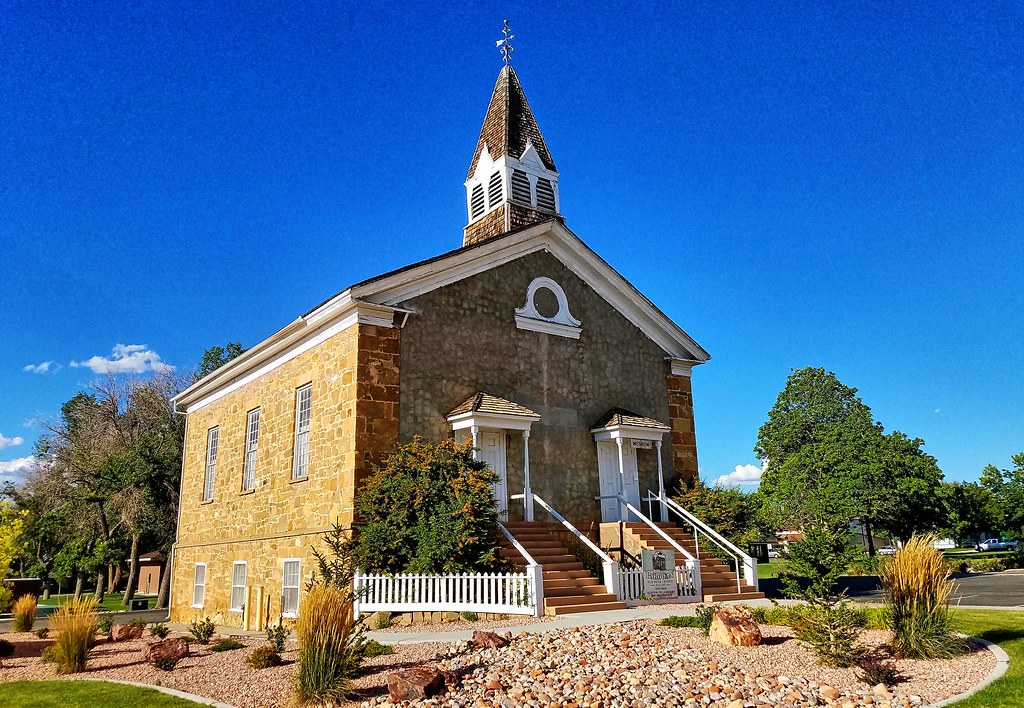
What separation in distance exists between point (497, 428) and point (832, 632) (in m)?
Answer: 9.90

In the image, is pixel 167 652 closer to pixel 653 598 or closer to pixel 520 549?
pixel 520 549

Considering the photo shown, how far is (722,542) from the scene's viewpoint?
62.4 ft

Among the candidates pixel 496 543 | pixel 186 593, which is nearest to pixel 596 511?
pixel 496 543

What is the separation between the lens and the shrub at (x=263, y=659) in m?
10.3

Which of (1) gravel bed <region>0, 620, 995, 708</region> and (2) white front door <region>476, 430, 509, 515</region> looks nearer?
(1) gravel bed <region>0, 620, 995, 708</region>

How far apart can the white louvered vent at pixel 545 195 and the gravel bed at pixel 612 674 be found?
15275mm

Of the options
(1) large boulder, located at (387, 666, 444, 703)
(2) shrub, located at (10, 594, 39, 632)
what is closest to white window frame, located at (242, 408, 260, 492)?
(2) shrub, located at (10, 594, 39, 632)

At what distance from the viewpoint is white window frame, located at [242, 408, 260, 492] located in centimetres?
2145

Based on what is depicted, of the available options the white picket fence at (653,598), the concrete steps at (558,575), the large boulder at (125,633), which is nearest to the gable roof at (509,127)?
the concrete steps at (558,575)

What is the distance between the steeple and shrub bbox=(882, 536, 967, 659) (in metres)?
14.9

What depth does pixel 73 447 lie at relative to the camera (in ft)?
127

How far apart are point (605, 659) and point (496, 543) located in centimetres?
591

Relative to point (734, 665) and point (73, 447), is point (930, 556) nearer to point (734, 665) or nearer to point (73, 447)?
point (734, 665)

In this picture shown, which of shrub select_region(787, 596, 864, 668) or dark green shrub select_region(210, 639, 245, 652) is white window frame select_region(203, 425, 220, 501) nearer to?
dark green shrub select_region(210, 639, 245, 652)
